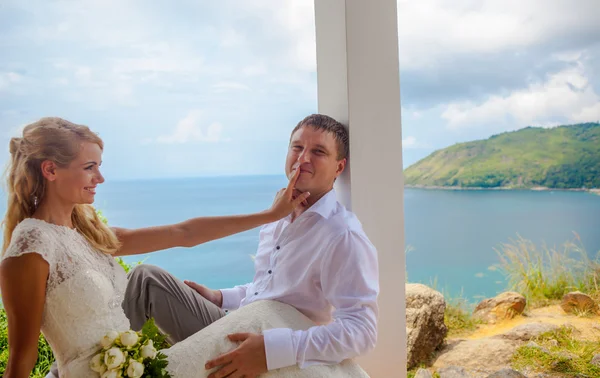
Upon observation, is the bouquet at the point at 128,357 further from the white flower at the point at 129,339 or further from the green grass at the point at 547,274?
the green grass at the point at 547,274

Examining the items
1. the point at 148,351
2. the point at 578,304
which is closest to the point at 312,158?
the point at 148,351

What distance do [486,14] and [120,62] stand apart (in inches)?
313

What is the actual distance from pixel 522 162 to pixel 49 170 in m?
9.80

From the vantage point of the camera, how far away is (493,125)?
430 inches

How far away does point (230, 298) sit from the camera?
7.98ft

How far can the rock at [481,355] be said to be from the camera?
3.39m

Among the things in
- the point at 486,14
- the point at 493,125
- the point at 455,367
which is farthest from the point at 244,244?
the point at 455,367

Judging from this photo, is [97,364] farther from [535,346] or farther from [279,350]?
[535,346]

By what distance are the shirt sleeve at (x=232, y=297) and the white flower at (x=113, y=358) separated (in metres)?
0.79

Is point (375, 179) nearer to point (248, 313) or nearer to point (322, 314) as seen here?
point (322, 314)

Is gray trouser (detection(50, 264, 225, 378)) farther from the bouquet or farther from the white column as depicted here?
the white column

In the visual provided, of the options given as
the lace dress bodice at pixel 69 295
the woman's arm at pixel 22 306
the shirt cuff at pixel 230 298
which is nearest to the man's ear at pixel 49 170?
the lace dress bodice at pixel 69 295

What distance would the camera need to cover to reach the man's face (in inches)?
85.9

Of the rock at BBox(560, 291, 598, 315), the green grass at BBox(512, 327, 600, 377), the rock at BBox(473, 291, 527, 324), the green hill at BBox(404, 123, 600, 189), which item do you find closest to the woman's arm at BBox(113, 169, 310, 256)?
the green grass at BBox(512, 327, 600, 377)
